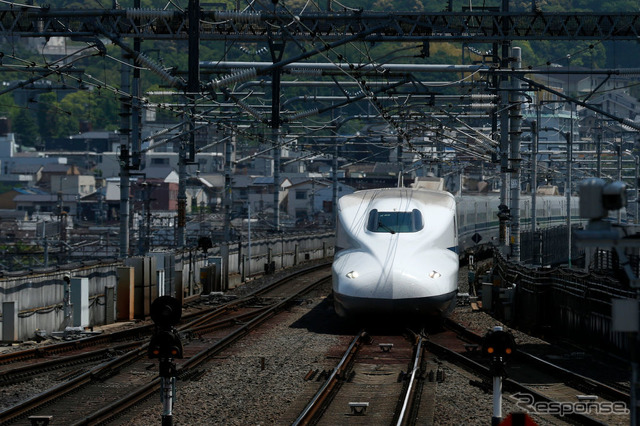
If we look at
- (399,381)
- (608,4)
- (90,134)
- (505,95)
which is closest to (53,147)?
(90,134)

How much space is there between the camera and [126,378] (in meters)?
17.4

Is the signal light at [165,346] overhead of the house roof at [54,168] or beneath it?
beneath

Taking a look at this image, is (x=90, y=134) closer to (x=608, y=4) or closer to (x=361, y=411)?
(x=608, y=4)

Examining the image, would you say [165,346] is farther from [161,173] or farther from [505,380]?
[161,173]

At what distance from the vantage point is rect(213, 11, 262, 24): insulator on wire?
24484 mm

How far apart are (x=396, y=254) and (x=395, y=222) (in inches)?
53.1

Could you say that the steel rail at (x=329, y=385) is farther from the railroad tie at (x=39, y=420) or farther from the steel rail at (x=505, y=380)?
the railroad tie at (x=39, y=420)

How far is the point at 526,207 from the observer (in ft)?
198

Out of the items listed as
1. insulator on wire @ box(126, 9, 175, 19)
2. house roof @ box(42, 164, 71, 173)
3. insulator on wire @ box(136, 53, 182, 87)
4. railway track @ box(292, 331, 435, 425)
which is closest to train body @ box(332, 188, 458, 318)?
railway track @ box(292, 331, 435, 425)

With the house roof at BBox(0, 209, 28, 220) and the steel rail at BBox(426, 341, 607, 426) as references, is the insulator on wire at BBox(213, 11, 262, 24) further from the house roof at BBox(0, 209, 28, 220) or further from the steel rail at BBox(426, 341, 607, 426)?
the house roof at BBox(0, 209, 28, 220)

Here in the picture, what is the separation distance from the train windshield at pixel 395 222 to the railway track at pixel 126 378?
3763mm

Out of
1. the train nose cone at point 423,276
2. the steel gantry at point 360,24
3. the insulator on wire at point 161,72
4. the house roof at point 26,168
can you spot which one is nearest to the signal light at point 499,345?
the train nose cone at point 423,276

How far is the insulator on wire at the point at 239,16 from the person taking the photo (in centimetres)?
2448

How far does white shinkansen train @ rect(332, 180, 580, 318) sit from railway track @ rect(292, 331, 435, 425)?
89 cm
